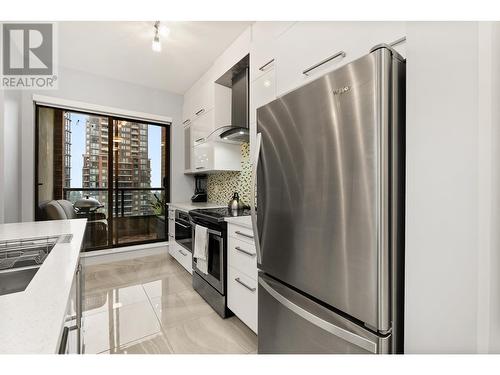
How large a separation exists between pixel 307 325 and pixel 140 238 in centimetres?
334

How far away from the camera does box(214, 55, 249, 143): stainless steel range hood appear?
7.72 feet

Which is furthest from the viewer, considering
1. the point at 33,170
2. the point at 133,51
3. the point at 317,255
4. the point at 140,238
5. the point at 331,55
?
the point at 140,238

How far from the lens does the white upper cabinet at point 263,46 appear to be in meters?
1.68

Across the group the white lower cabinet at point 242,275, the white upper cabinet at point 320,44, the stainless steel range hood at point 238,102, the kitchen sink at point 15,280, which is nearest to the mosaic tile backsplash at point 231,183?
the stainless steel range hood at point 238,102

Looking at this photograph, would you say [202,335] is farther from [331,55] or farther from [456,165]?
[331,55]

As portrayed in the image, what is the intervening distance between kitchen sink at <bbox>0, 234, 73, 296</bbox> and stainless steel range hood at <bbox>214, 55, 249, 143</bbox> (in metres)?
1.62

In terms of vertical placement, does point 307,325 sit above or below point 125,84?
below

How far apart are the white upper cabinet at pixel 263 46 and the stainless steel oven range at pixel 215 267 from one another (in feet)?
4.10

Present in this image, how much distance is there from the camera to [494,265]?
50 centimetres

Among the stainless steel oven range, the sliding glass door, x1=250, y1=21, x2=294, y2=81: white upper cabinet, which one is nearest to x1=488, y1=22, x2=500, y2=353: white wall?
x1=250, y1=21, x2=294, y2=81: white upper cabinet

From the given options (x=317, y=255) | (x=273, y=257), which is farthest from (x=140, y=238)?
(x=317, y=255)

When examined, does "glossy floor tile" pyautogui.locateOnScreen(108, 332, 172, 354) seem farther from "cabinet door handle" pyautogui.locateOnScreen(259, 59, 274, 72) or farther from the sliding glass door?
"cabinet door handle" pyautogui.locateOnScreen(259, 59, 274, 72)

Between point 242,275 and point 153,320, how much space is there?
895 mm

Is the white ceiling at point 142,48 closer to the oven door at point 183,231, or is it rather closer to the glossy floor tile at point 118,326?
the oven door at point 183,231
